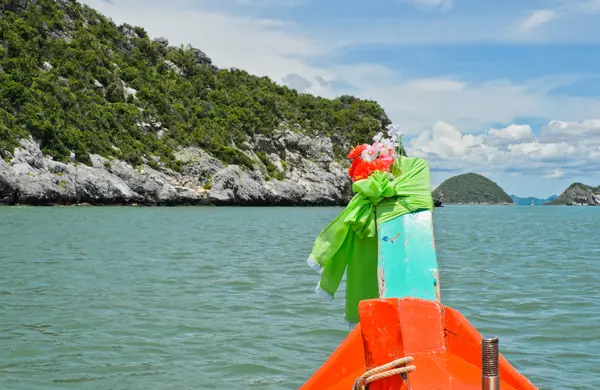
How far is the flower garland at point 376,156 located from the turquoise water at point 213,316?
2.70 meters

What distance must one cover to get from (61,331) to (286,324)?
3497mm

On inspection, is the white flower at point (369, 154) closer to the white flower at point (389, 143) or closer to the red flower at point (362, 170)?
the red flower at point (362, 170)

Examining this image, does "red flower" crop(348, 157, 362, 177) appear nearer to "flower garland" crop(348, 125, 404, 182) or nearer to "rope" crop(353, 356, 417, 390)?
"flower garland" crop(348, 125, 404, 182)

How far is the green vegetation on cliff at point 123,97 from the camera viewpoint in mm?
59219

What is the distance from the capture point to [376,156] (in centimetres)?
630

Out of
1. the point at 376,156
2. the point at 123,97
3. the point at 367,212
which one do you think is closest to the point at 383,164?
the point at 376,156

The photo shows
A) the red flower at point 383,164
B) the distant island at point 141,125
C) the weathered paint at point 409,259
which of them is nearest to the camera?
the weathered paint at point 409,259

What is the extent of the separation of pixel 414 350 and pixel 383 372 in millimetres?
415

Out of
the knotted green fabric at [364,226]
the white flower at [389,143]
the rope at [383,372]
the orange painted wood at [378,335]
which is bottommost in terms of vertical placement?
the rope at [383,372]

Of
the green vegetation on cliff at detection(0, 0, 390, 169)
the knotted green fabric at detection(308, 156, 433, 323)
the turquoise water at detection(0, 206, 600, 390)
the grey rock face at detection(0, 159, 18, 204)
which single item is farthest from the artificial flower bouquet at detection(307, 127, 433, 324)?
the green vegetation on cliff at detection(0, 0, 390, 169)

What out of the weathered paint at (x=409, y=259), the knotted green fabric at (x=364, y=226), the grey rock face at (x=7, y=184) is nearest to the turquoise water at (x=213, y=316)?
the knotted green fabric at (x=364, y=226)

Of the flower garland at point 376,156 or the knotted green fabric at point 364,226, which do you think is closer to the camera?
the knotted green fabric at point 364,226

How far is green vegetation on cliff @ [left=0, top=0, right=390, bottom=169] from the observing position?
194ft

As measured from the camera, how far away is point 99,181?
56375 mm
